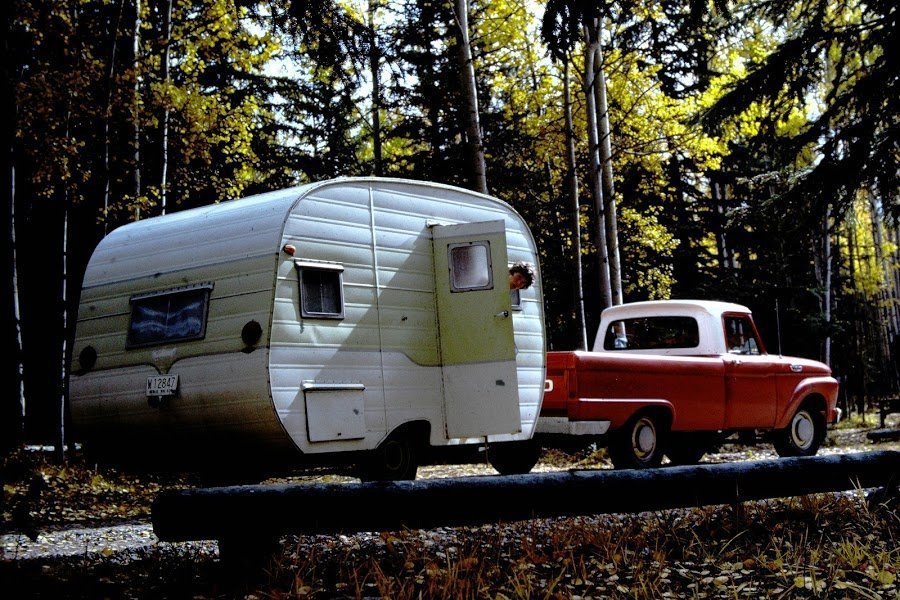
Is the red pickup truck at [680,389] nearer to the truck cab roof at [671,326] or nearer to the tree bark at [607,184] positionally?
the truck cab roof at [671,326]

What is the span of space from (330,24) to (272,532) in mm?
3798

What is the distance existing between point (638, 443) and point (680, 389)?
0.79 meters

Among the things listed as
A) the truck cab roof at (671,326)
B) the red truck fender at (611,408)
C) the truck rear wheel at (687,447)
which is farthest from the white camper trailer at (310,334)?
the truck rear wheel at (687,447)

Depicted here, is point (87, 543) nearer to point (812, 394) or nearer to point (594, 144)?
point (812, 394)

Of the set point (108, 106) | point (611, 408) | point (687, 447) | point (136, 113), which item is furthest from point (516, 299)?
point (136, 113)

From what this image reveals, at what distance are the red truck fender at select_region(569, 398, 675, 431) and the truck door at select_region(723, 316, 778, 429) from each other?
1274 millimetres

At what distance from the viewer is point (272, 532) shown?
203 inches

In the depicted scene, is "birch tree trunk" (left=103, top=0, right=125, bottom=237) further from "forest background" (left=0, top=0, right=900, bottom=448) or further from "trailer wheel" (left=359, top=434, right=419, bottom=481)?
"trailer wheel" (left=359, top=434, right=419, bottom=481)

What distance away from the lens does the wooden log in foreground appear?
502 cm

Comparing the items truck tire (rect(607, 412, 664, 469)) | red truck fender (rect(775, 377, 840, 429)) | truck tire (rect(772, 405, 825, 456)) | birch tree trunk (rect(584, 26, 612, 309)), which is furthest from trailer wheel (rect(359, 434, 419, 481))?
birch tree trunk (rect(584, 26, 612, 309))

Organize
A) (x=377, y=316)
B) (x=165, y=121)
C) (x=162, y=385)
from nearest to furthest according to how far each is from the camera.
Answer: (x=162, y=385) → (x=377, y=316) → (x=165, y=121)

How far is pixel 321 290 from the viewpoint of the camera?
339 inches

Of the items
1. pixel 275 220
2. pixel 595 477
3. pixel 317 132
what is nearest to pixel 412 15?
pixel 317 132

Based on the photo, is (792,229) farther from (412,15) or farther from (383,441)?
(412,15)
